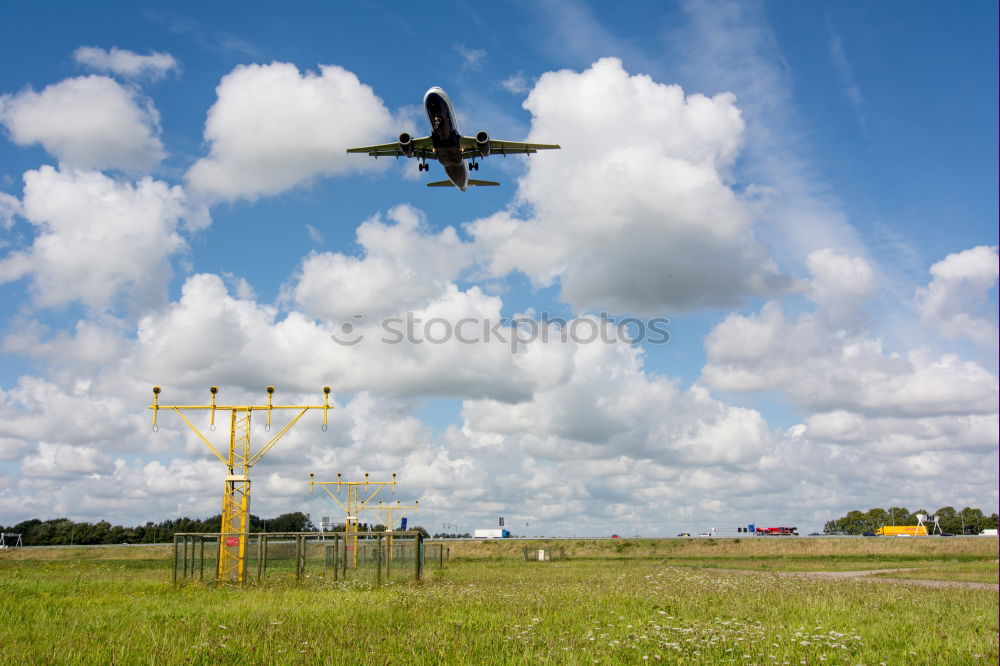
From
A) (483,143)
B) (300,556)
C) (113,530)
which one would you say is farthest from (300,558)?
(113,530)

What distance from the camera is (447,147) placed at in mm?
43594

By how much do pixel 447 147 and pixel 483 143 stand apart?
2676mm

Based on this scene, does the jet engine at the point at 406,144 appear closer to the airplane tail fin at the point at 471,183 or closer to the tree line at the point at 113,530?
the airplane tail fin at the point at 471,183

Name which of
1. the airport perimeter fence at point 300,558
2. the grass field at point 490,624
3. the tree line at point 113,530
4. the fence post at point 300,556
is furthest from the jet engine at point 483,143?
the tree line at point 113,530

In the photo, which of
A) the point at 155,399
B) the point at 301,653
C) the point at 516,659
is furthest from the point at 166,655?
the point at 155,399

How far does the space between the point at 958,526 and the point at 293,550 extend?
200 m

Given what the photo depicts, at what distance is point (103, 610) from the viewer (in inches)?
698

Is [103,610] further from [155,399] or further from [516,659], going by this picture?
[155,399]

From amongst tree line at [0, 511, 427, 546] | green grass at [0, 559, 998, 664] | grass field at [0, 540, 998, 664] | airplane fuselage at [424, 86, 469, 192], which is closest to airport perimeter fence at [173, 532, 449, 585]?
grass field at [0, 540, 998, 664]

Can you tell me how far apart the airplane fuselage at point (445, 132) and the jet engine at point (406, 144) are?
176 cm

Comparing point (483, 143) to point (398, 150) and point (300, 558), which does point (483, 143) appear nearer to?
point (398, 150)

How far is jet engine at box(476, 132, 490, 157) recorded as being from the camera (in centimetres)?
4497

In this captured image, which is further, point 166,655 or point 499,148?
point 499,148

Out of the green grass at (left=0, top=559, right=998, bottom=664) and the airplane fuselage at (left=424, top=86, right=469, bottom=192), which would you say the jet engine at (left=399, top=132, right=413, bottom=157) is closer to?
the airplane fuselage at (left=424, top=86, right=469, bottom=192)
